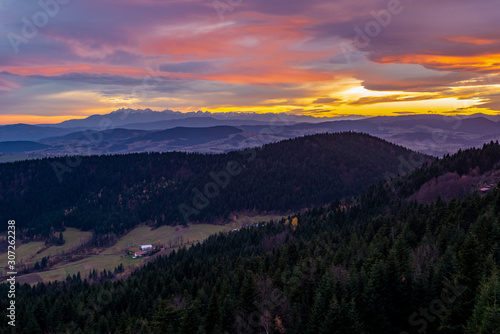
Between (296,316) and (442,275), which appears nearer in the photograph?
(442,275)

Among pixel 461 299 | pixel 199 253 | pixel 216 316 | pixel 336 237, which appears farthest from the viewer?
pixel 199 253

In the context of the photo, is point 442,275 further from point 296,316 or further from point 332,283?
point 296,316

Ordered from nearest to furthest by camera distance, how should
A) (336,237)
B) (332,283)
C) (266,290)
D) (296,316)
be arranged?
(332,283) < (296,316) < (266,290) < (336,237)

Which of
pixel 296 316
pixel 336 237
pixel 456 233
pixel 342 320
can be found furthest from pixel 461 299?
pixel 336 237

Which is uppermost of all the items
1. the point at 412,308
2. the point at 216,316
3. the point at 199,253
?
the point at 412,308

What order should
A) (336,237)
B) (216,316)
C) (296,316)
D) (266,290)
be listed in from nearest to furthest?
1. (296,316)
2. (216,316)
3. (266,290)
4. (336,237)

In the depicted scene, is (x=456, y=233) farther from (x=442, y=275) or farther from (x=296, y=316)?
(x=296, y=316)

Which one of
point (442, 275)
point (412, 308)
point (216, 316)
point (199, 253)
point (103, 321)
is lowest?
point (199, 253)

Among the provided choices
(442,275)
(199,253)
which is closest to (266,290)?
(442,275)

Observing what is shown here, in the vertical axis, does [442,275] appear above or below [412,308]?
above
